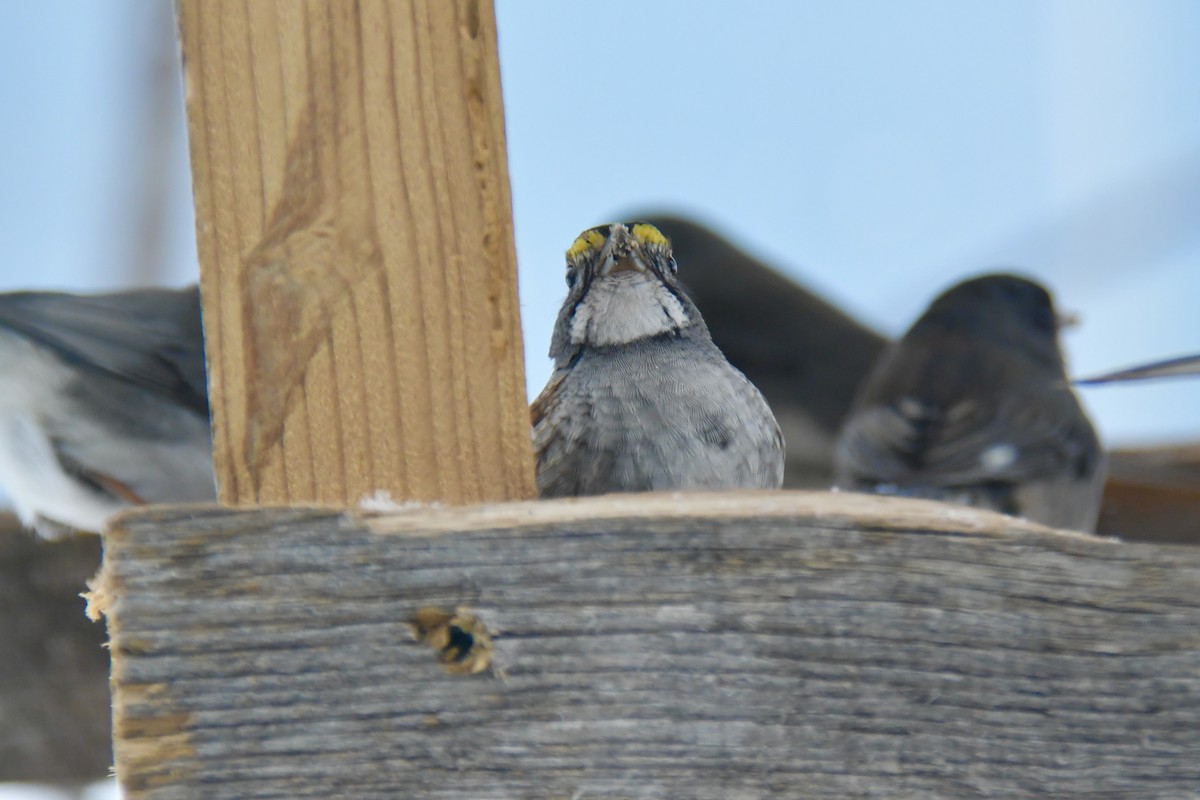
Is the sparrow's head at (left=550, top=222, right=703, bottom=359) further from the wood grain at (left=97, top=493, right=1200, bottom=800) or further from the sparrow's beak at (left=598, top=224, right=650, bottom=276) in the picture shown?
the wood grain at (left=97, top=493, right=1200, bottom=800)

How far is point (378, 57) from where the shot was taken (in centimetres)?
180

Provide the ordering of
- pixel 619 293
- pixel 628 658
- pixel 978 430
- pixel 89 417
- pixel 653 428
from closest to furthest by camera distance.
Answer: pixel 628 658, pixel 653 428, pixel 619 293, pixel 89 417, pixel 978 430

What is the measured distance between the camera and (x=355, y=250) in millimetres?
1766

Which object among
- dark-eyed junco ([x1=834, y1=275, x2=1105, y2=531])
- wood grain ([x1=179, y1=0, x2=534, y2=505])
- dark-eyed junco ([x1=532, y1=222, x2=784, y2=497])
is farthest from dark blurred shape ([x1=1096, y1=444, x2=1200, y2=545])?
wood grain ([x1=179, y1=0, x2=534, y2=505])

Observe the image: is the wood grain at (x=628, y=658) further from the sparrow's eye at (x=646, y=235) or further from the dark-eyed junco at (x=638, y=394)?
the sparrow's eye at (x=646, y=235)

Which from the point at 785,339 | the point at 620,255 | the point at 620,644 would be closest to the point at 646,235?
the point at 620,255

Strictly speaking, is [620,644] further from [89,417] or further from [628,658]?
[89,417]

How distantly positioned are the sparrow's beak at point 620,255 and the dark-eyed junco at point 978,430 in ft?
8.85

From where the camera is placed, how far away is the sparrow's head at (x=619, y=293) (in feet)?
8.50

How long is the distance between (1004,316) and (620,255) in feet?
14.6

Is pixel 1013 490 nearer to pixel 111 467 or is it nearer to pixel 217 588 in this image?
pixel 111 467

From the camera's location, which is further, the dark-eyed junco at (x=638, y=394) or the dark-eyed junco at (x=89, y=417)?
the dark-eyed junco at (x=89, y=417)

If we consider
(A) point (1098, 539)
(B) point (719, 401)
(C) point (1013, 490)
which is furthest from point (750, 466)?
(C) point (1013, 490)

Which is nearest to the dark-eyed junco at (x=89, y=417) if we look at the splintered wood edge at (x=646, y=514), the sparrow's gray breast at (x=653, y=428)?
the sparrow's gray breast at (x=653, y=428)
